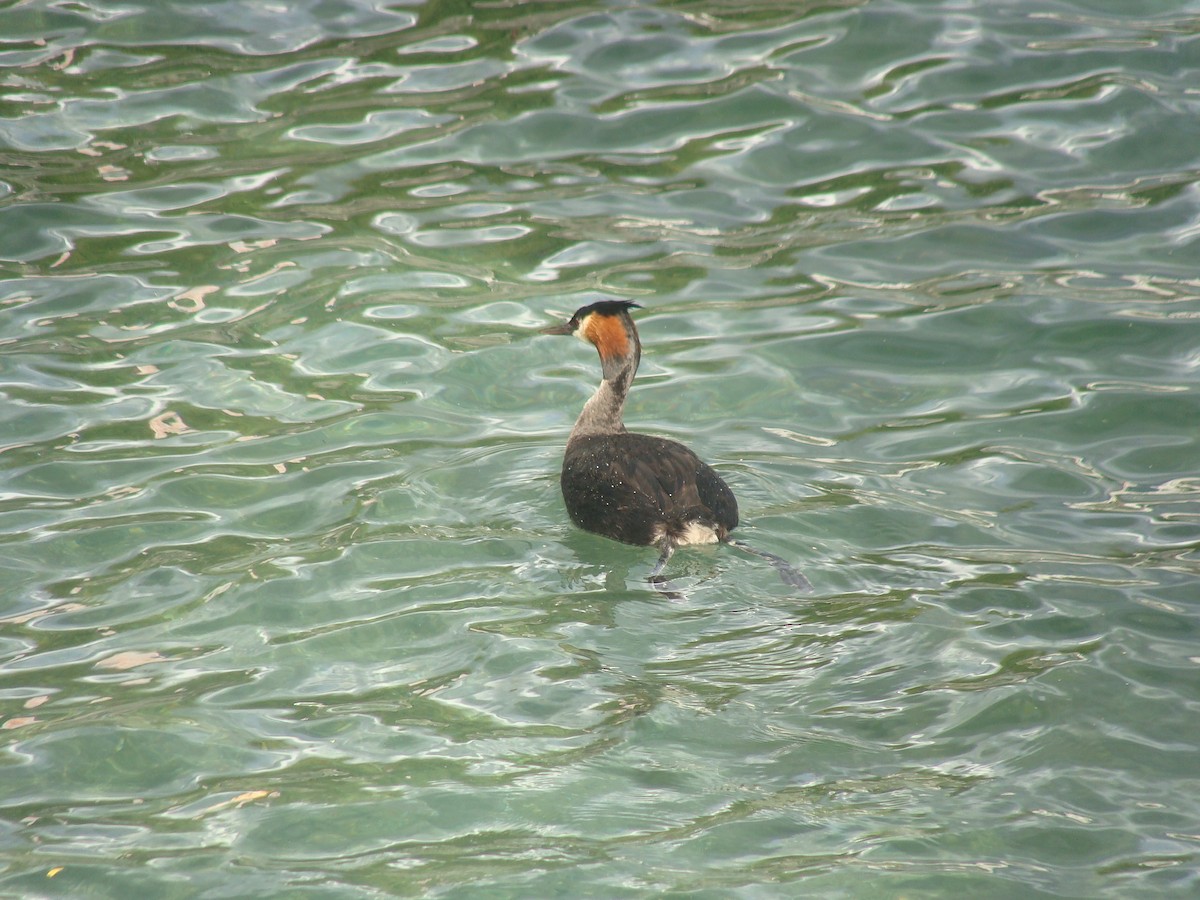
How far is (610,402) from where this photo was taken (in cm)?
731

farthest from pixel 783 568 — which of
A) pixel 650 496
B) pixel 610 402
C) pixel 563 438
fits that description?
pixel 563 438

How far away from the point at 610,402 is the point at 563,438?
506 mm

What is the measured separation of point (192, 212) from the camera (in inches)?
378

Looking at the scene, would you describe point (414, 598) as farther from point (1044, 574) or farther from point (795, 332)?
point (795, 332)

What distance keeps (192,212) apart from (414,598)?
4.79 metres

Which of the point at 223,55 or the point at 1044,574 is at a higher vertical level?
the point at 223,55

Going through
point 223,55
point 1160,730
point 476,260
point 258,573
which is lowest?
point 1160,730

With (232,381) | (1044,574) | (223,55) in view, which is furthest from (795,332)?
(223,55)

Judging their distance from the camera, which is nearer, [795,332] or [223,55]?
[795,332]

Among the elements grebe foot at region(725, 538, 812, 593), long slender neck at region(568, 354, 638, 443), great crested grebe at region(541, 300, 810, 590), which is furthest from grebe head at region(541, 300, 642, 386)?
grebe foot at region(725, 538, 812, 593)

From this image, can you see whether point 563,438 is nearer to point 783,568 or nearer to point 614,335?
point 614,335

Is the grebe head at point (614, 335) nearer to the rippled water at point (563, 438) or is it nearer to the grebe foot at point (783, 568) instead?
the rippled water at point (563, 438)

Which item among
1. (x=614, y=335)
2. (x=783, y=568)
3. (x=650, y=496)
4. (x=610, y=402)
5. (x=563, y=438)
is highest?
(x=614, y=335)

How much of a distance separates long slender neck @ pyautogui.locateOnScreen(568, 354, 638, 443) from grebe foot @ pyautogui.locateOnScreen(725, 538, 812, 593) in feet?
3.64
